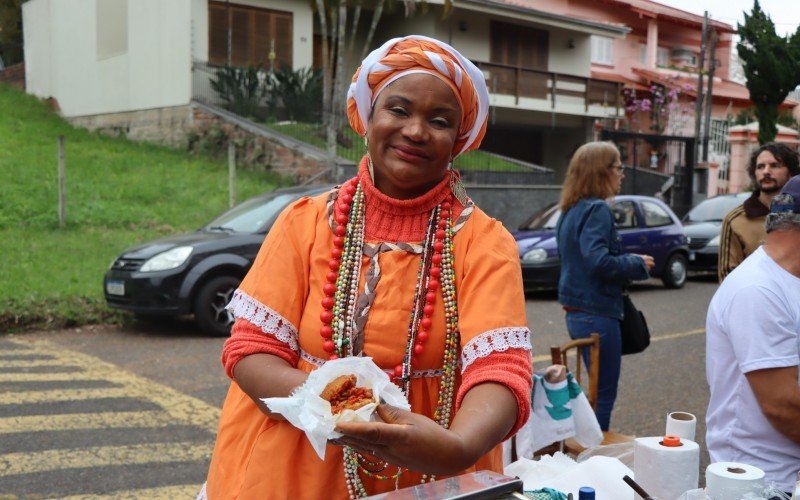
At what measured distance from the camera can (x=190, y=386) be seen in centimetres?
651

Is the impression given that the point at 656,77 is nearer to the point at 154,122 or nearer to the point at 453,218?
the point at 154,122

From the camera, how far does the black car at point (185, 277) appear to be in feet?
27.7

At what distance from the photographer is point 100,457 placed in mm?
4867

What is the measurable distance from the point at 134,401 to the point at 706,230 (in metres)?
11.2

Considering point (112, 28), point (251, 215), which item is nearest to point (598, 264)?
point (251, 215)

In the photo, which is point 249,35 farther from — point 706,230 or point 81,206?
point 706,230

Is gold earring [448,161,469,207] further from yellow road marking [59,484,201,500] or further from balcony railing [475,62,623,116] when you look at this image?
balcony railing [475,62,623,116]

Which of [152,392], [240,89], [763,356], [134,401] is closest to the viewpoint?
[763,356]

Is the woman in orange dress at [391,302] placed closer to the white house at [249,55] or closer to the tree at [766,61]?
the white house at [249,55]

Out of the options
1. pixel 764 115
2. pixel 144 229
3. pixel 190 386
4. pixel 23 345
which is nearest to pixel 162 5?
pixel 144 229

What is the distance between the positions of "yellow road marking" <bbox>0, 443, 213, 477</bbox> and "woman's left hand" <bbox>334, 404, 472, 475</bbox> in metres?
3.78

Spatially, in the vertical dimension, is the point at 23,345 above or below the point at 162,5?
below

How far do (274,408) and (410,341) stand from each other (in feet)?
1.12

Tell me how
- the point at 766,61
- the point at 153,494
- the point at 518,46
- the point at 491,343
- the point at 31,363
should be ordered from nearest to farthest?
1. the point at 491,343
2. the point at 153,494
3. the point at 31,363
4. the point at 518,46
5. the point at 766,61
